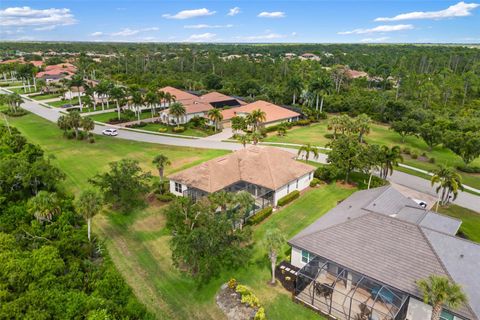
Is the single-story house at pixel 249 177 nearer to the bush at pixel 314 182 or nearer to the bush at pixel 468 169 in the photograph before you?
the bush at pixel 314 182

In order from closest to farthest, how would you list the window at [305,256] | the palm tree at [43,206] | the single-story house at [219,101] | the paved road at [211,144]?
1. the window at [305,256]
2. the palm tree at [43,206]
3. the paved road at [211,144]
4. the single-story house at [219,101]

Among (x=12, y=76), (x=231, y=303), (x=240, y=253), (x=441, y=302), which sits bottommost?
(x=231, y=303)

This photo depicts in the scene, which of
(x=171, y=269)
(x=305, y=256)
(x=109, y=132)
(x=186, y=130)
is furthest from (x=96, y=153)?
(x=305, y=256)

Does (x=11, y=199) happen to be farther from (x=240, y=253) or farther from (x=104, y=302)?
(x=240, y=253)

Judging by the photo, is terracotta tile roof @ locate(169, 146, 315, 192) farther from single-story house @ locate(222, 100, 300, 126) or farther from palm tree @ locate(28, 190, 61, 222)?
single-story house @ locate(222, 100, 300, 126)

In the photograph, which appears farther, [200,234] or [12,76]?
[12,76]

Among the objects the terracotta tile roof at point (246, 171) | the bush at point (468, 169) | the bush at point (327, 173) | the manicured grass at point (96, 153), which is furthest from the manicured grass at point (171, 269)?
the bush at point (468, 169)

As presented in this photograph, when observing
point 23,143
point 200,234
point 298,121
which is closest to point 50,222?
point 200,234
